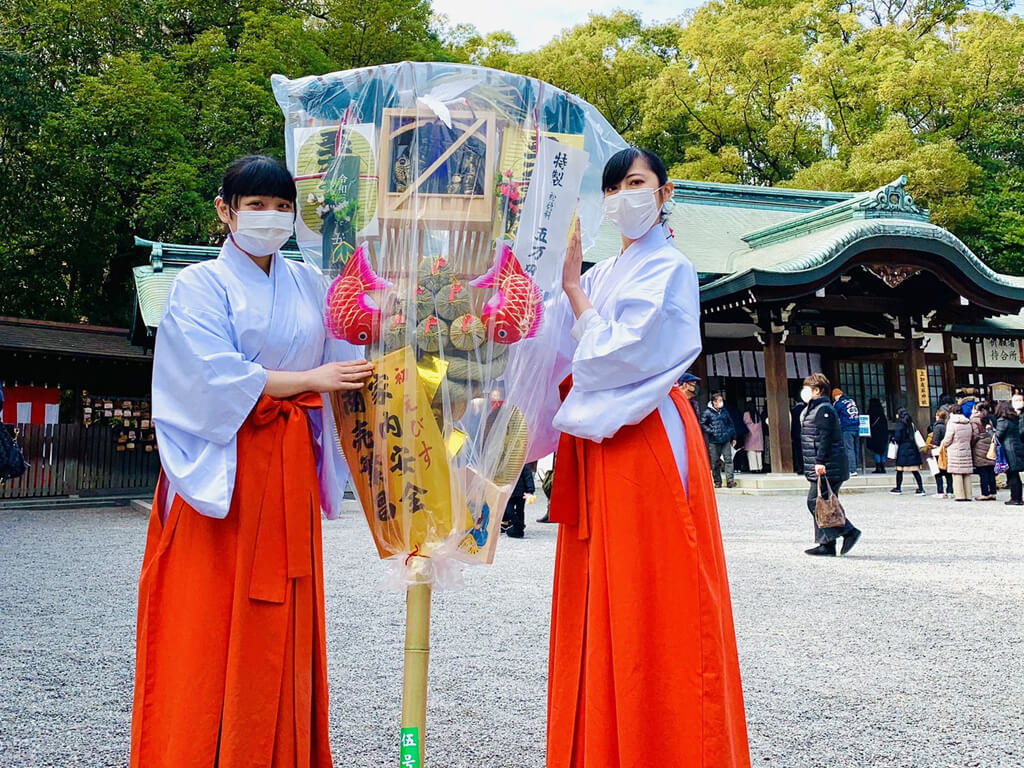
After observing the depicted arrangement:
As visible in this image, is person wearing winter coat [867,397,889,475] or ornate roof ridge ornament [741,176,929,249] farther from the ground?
ornate roof ridge ornament [741,176,929,249]

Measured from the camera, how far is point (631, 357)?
6.61 ft

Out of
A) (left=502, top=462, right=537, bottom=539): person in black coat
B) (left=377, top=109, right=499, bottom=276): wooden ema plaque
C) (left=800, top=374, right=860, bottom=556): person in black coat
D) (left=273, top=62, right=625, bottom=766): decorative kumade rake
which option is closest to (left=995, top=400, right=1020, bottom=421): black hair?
(left=800, top=374, right=860, bottom=556): person in black coat

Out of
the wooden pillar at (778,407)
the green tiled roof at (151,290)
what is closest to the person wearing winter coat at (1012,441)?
the wooden pillar at (778,407)

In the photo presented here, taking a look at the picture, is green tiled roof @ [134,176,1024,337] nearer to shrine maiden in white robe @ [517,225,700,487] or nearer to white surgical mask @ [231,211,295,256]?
shrine maiden in white robe @ [517,225,700,487]

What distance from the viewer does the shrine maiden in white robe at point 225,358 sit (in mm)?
1993

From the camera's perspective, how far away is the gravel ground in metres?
2.81

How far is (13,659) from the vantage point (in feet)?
13.0

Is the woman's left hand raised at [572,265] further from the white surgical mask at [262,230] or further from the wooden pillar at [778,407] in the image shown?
the wooden pillar at [778,407]

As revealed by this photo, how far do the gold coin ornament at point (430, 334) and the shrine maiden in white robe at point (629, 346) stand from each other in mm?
236

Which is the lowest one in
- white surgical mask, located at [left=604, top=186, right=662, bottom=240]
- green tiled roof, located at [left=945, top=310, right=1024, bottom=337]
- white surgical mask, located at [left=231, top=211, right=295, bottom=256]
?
white surgical mask, located at [left=231, top=211, right=295, bottom=256]

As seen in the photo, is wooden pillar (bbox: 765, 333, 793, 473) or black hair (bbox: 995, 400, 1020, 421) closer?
black hair (bbox: 995, 400, 1020, 421)

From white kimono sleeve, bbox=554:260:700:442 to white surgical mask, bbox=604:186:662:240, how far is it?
18 centimetres

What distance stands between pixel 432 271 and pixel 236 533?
0.83m

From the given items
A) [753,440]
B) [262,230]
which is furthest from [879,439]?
[262,230]
